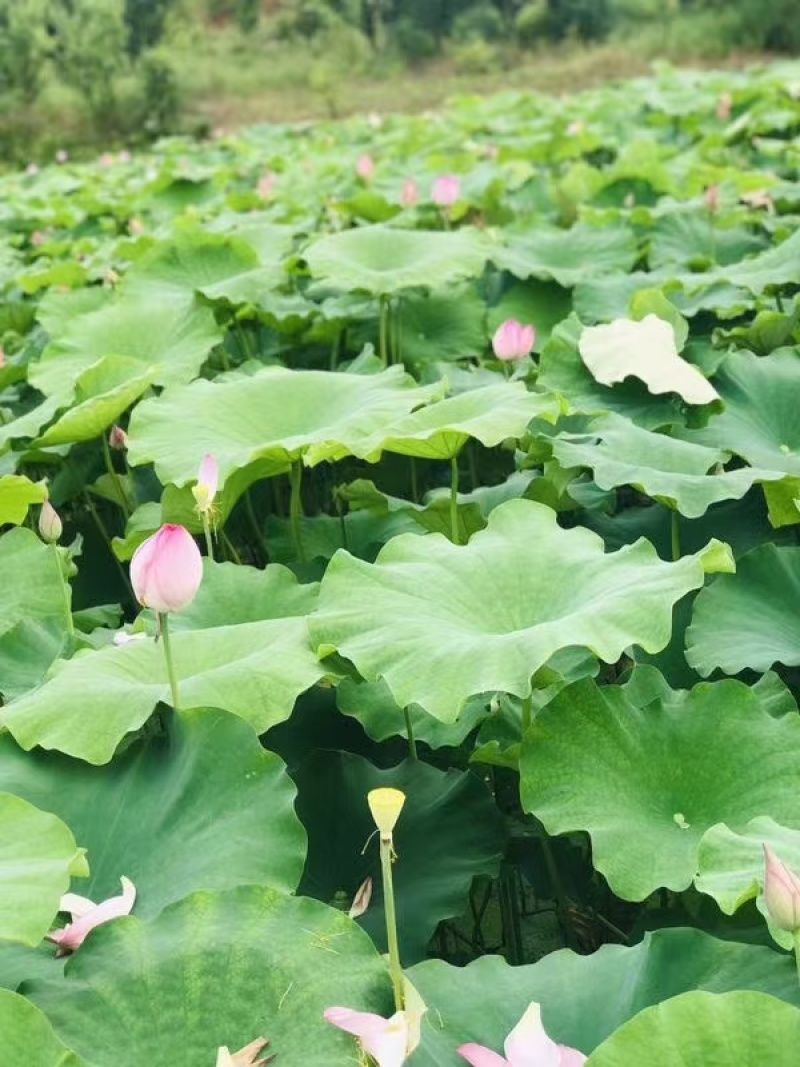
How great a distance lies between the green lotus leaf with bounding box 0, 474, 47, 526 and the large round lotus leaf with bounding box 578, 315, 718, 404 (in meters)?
0.85

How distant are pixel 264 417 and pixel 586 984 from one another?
1.11 meters

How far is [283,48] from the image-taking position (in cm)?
2269

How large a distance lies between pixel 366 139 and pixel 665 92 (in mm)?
1819

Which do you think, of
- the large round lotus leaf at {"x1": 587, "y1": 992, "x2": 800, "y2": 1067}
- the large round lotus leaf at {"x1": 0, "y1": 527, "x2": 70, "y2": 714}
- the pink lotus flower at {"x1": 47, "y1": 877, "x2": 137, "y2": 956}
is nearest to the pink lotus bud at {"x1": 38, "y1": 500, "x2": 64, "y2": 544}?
the large round lotus leaf at {"x1": 0, "y1": 527, "x2": 70, "y2": 714}

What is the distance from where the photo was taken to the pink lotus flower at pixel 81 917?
98cm

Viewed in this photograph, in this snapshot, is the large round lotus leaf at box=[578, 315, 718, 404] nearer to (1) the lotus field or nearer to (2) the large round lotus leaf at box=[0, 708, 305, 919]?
(1) the lotus field

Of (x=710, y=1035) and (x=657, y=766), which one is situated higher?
(x=710, y=1035)

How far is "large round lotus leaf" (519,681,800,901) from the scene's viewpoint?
3.72ft

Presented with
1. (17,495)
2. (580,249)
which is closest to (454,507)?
(17,495)

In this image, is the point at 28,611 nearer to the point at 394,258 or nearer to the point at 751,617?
the point at 751,617

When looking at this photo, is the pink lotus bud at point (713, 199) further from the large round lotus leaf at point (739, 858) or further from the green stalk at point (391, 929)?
the green stalk at point (391, 929)

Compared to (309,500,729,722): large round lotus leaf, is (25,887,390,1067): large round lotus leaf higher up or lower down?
lower down

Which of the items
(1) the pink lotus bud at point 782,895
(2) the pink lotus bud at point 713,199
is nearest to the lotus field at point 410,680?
(1) the pink lotus bud at point 782,895

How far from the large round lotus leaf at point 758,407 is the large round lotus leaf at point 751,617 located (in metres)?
0.29
